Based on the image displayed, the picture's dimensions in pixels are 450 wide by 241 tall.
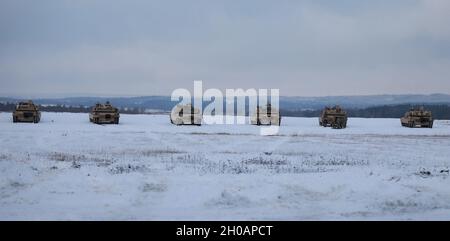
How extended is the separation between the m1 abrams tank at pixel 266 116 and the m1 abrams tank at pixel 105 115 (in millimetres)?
12937

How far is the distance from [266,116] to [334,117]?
6.34 m

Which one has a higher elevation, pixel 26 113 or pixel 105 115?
pixel 26 113

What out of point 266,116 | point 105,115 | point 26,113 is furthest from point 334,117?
point 26,113

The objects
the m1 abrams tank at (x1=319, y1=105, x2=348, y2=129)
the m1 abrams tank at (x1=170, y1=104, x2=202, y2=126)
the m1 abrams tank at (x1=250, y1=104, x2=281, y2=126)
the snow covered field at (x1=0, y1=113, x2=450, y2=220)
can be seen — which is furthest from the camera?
the m1 abrams tank at (x1=250, y1=104, x2=281, y2=126)

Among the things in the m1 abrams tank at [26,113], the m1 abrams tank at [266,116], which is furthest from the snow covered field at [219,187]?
the m1 abrams tank at [266,116]

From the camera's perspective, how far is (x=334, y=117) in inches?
1820

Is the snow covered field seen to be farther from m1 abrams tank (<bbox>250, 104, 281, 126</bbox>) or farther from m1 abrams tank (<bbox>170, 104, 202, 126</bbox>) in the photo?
m1 abrams tank (<bbox>250, 104, 281, 126</bbox>)

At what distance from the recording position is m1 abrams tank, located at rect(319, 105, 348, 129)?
45.8 m


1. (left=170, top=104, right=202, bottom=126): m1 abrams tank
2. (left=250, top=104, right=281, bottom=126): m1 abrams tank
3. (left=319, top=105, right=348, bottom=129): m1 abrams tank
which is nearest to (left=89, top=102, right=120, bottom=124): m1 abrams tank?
(left=170, top=104, right=202, bottom=126): m1 abrams tank

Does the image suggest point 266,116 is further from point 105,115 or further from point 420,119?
point 105,115

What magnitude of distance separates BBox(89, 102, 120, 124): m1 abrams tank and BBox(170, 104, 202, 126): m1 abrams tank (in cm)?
519
